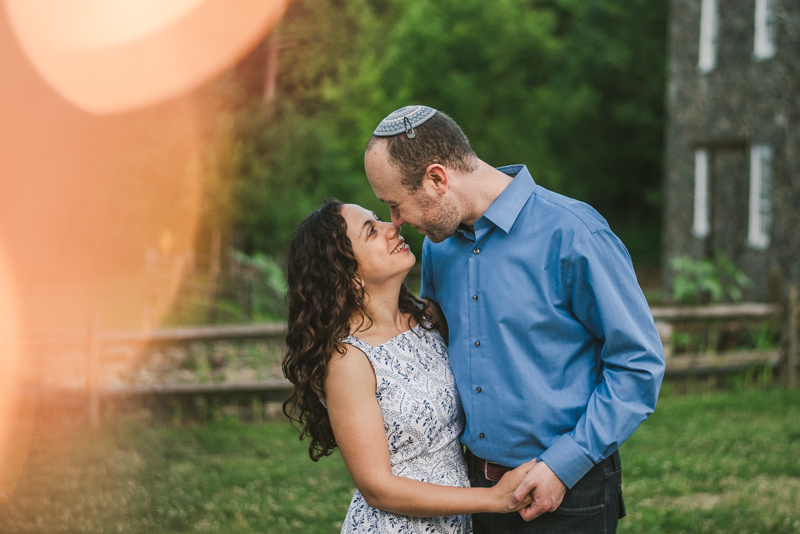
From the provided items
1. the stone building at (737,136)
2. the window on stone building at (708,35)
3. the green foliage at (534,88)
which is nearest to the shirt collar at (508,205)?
the stone building at (737,136)

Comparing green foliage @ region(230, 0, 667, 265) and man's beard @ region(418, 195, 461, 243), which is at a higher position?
man's beard @ region(418, 195, 461, 243)

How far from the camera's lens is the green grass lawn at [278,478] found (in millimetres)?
5500

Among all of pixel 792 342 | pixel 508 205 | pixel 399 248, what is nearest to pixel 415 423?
pixel 399 248

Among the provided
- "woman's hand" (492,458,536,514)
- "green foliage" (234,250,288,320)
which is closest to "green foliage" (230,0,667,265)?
"green foliage" (234,250,288,320)

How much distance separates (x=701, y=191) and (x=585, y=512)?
1530 cm

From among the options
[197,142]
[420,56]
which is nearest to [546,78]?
[420,56]

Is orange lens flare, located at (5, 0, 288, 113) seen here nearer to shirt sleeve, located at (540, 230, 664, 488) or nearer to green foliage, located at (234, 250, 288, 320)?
shirt sleeve, located at (540, 230, 664, 488)

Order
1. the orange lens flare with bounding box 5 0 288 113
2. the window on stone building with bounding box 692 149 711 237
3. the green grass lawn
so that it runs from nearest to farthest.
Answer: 1. the green grass lawn
2. the orange lens flare with bounding box 5 0 288 113
3. the window on stone building with bounding box 692 149 711 237

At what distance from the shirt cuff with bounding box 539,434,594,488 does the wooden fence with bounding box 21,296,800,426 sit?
5.14 metres

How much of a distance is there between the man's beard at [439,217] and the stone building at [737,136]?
1011cm

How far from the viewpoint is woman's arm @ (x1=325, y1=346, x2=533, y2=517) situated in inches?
99.2

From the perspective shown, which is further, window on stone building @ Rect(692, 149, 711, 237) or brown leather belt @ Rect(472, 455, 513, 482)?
window on stone building @ Rect(692, 149, 711, 237)

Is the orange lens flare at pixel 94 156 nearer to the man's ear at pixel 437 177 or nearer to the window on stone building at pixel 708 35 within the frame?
the man's ear at pixel 437 177

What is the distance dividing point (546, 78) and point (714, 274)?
2771cm
